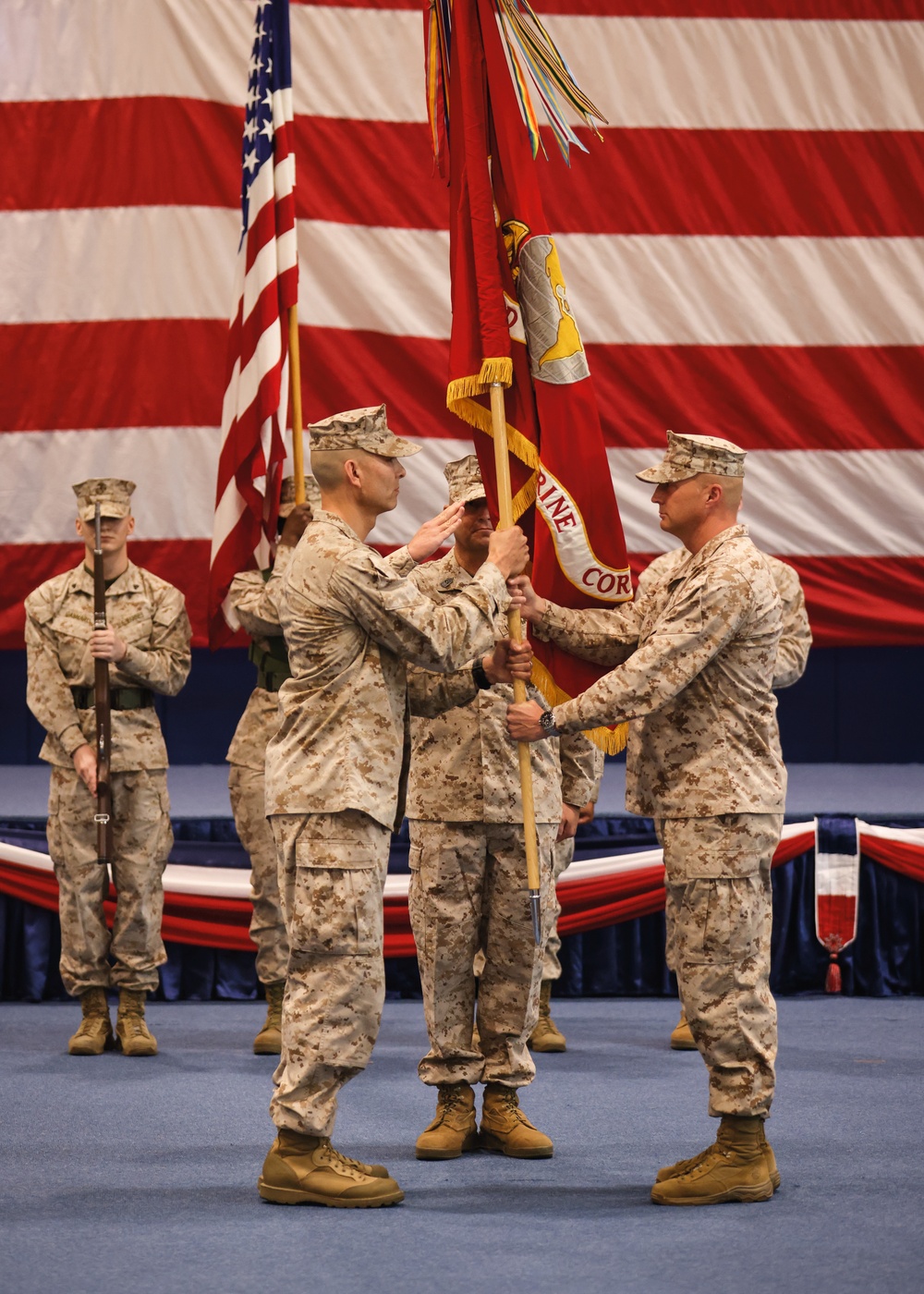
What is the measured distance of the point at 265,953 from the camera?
5016mm

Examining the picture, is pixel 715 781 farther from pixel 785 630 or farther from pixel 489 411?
pixel 785 630

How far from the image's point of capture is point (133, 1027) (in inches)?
193

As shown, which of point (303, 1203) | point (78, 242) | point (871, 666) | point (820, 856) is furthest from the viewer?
point (871, 666)

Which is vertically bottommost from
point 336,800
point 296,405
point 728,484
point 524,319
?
point 336,800

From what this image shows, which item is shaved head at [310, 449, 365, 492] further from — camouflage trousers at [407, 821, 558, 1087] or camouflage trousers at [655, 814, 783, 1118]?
camouflage trousers at [655, 814, 783, 1118]

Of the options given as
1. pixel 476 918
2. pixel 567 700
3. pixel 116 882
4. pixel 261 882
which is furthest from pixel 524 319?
pixel 116 882

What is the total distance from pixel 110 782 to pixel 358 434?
6.57 feet

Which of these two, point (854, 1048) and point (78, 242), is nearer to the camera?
point (854, 1048)

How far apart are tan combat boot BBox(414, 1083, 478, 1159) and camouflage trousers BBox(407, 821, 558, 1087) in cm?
5

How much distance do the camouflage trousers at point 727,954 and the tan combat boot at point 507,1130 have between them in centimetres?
54

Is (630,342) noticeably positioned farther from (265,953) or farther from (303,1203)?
(303,1203)

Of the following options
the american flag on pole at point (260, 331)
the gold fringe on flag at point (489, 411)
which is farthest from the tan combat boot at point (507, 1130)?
the american flag on pole at point (260, 331)

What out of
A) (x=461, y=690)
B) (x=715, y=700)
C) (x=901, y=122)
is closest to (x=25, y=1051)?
(x=461, y=690)

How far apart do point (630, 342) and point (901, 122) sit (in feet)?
4.90
